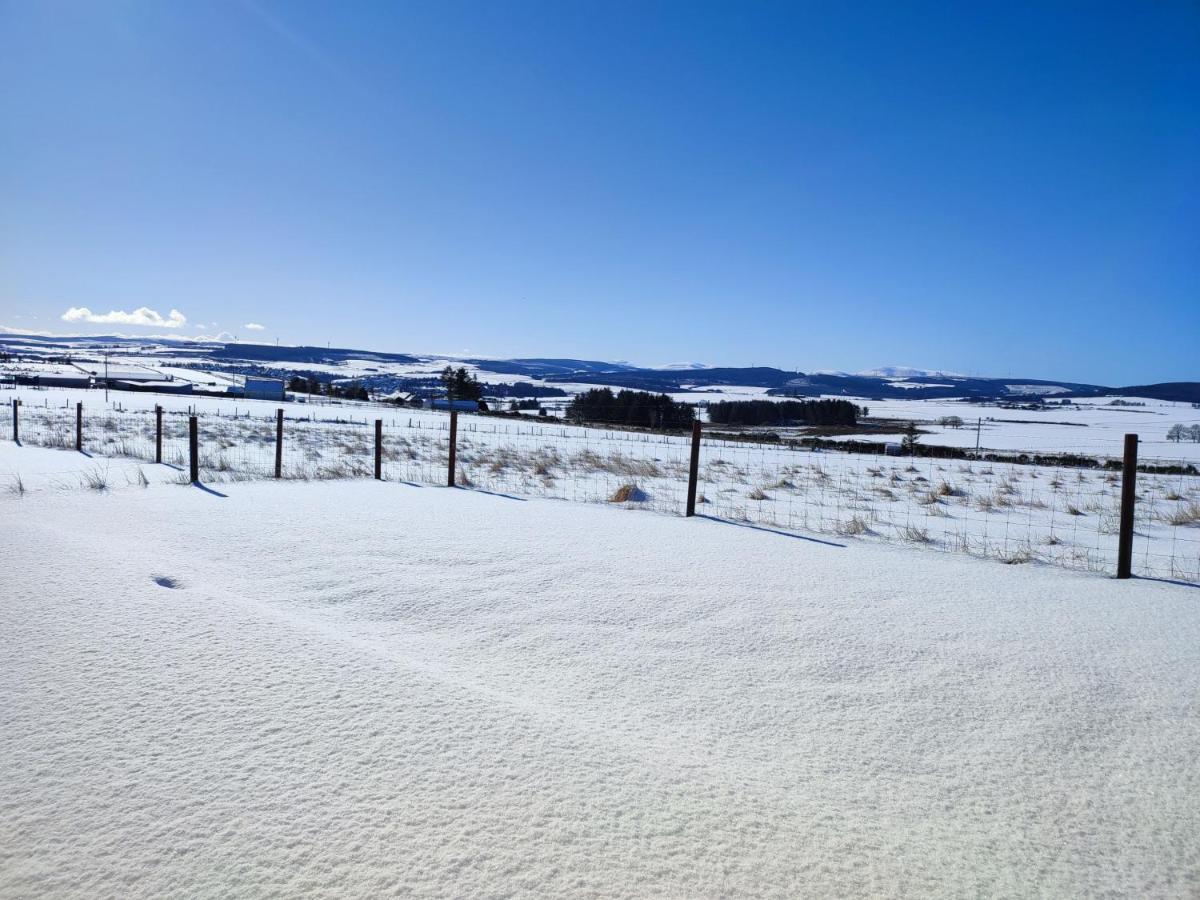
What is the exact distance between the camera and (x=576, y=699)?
2916 millimetres

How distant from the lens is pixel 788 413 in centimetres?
5478

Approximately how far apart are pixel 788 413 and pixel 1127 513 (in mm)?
50394

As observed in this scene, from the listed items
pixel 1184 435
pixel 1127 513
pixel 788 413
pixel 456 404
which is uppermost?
pixel 788 413

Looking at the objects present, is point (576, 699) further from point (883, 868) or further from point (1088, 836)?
point (1088, 836)

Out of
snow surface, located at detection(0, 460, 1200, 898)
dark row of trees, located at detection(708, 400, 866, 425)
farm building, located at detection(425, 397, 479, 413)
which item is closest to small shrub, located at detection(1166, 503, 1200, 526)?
snow surface, located at detection(0, 460, 1200, 898)

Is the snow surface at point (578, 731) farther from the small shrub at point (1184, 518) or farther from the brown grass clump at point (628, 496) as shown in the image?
the small shrub at point (1184, 518)

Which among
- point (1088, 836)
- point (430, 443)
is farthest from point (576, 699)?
point (430, 443)

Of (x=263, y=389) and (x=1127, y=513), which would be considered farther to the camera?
(x=263, y=389)

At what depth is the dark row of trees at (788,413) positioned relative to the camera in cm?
5284

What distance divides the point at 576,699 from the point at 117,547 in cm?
428

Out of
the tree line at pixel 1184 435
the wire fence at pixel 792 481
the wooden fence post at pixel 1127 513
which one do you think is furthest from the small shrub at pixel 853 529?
the tree line at pixel 1184 435

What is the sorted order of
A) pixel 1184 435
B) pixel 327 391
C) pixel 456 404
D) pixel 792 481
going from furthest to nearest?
pixel 327 391
pixel 456 404
pixel 1184 435
pixel 792 481

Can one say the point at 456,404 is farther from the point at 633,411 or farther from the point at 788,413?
the point at 788,413

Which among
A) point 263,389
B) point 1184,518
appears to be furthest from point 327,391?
point 1184,518
